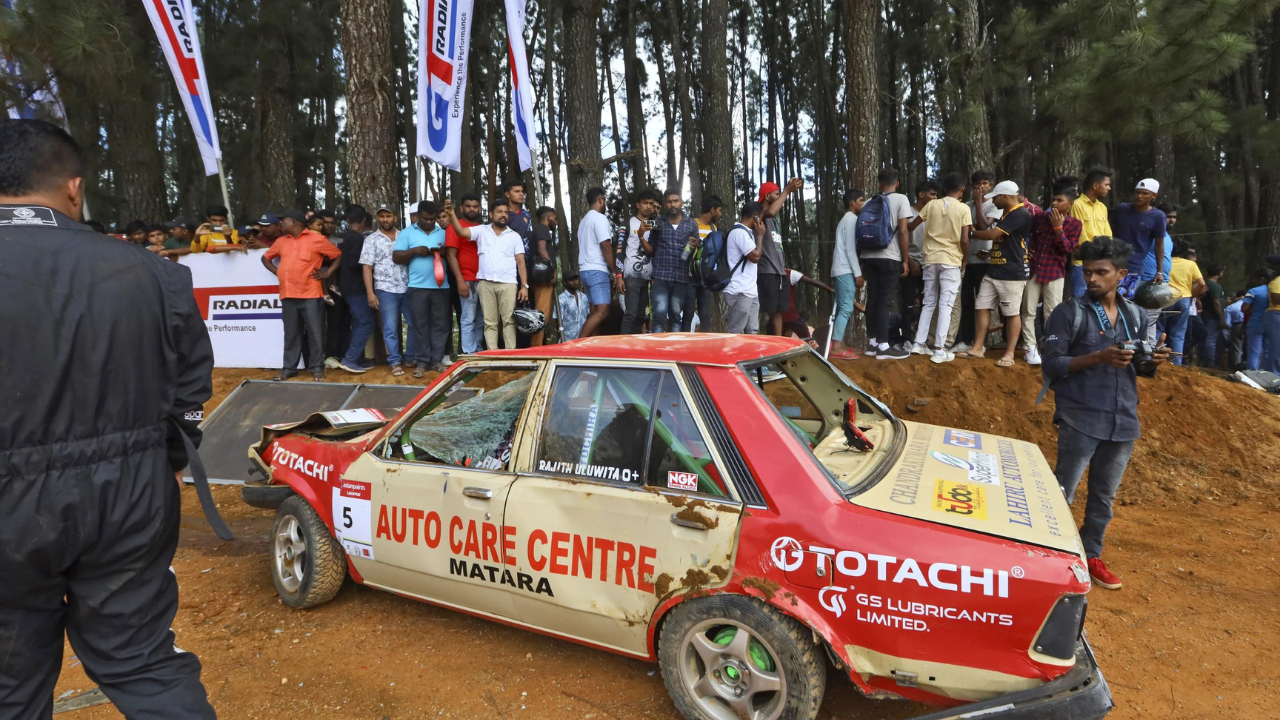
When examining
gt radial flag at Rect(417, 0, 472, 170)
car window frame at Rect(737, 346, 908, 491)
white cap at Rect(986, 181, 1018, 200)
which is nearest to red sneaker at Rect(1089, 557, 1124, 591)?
car window frame at Rect(737, 346, 908, 491)

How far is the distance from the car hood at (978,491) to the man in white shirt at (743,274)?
3527 mm

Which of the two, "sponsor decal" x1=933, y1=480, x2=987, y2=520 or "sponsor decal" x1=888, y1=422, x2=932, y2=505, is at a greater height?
"sponsor decal" x1=888, y1=422, x2=932, y2=505

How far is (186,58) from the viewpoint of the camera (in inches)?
336

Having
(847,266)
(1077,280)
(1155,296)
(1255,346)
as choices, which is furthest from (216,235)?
(1255,346)

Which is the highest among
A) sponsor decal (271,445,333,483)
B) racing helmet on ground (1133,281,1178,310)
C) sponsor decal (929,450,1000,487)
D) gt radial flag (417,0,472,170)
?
gt radial flag (417,0,472,170)

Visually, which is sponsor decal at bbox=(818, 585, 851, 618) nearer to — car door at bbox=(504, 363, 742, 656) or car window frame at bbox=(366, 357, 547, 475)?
car door at bbox=(504, 363, 742, 656)

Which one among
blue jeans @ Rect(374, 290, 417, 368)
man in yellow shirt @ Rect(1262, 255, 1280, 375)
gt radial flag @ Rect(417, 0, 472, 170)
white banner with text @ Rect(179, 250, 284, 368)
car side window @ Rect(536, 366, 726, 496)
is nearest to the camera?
car side window @ Rect(536, 366, 726, 496)

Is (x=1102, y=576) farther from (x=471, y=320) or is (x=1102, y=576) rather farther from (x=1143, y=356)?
(x=471, y=320)

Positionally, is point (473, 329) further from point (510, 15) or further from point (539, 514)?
point (539, 514)

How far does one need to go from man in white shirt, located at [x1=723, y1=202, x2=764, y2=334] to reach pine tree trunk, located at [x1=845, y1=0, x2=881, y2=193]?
3.02 metres

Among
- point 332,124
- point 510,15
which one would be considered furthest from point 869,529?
point 332,124

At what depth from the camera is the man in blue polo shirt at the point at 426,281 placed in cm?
737

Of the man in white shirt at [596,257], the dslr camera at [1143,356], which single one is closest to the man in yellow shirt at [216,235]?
the man in white shirt at [596,257]

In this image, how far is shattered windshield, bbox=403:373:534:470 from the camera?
Answer: 3.34m
